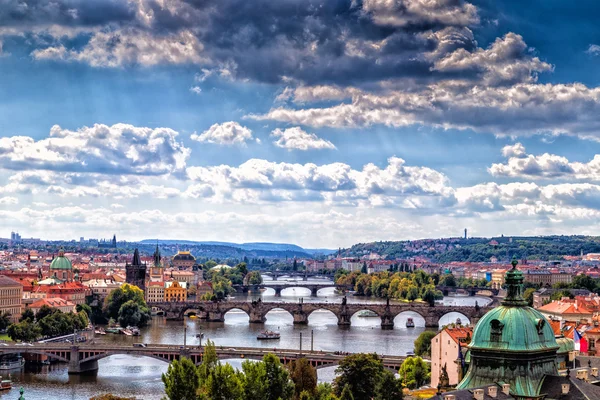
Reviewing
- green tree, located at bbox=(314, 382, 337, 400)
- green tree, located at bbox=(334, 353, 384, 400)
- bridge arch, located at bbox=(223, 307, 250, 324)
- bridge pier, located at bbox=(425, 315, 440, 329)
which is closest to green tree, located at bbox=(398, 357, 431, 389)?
green tree, located at bbox=(314, 382, 337, 400)

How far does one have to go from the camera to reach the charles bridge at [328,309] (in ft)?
410

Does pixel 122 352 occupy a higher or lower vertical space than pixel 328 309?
lower

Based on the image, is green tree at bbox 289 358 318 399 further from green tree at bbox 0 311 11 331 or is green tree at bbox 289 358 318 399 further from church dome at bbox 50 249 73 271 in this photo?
church dome at bbox 50 249 73 271

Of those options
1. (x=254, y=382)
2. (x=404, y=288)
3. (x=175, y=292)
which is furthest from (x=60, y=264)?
(x=254, y=382)

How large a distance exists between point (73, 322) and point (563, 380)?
76.9 metres

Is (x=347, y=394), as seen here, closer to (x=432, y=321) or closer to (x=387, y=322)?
(x=387, y=322)

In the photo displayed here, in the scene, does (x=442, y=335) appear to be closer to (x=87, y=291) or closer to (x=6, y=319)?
(x=6, y=319)

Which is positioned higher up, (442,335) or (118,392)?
(442,335)

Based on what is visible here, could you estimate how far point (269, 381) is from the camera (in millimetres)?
45469

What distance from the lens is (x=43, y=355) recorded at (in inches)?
3268

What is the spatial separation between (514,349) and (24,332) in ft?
226

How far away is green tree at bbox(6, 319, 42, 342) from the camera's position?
90.8 meters

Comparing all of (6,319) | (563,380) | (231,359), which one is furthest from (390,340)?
(563,380)

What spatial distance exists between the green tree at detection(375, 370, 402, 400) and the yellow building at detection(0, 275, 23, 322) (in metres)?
66.0
